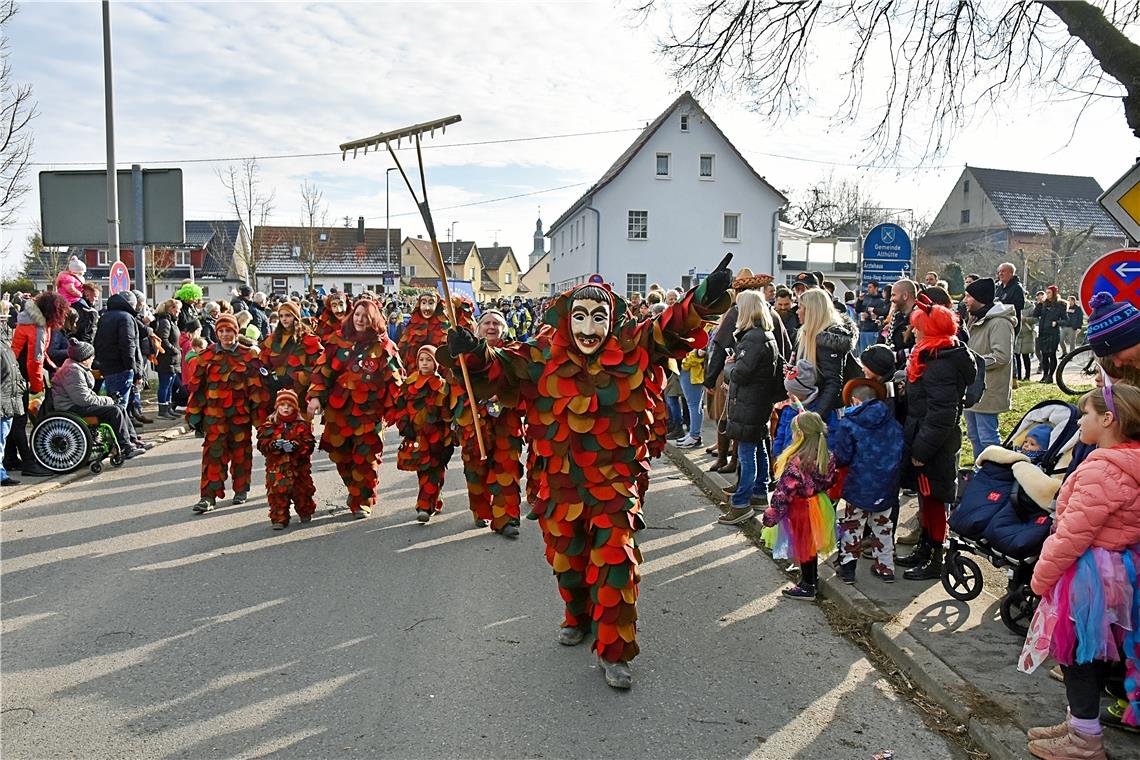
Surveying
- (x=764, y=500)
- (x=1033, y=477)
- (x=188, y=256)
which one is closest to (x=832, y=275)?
(x=764, y=500)

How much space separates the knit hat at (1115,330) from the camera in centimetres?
375

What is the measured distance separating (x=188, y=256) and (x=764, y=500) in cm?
6674

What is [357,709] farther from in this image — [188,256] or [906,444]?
[188,256]

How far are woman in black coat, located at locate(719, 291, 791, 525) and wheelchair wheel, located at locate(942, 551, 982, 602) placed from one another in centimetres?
232

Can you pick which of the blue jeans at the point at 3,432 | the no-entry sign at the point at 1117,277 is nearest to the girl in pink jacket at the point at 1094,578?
the no-entry sign at the point at 1117,277

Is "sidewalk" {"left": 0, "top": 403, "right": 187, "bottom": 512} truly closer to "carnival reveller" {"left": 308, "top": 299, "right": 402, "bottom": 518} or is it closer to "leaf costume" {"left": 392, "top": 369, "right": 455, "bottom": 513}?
"carnival reveller" {"left": 308, "top": 299, "right": 402, "bottom": 518}

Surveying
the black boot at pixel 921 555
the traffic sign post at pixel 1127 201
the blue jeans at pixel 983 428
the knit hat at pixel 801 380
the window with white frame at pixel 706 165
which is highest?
the window with white frame at pixel 706 165

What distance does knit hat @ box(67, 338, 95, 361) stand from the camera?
9398 mm

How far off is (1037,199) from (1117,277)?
6133cm

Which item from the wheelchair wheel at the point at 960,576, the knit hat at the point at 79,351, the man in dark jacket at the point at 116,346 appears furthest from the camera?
the man in dark jacket at the point at 116,346

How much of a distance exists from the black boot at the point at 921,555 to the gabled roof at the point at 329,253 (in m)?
62.3

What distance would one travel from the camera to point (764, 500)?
7.85 meters

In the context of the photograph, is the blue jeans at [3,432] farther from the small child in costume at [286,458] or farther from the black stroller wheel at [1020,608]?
the black stroller wheel at [1020,608]

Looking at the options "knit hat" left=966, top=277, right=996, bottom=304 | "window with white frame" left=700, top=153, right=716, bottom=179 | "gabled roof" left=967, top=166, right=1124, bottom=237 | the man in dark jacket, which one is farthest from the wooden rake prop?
"gabled roof" left=967, top=166, right=1124, bottom=237
